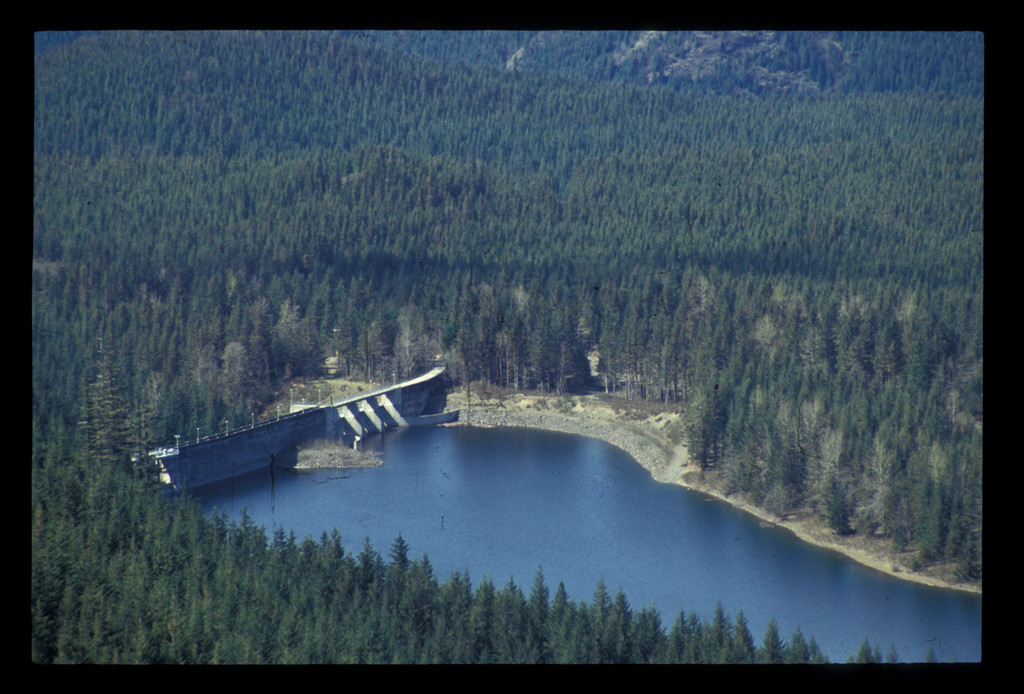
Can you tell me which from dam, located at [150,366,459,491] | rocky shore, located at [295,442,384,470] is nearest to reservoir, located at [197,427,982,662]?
rocky shore, located at [295,442,384,470]

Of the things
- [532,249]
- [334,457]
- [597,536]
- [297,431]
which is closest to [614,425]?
[597,536]

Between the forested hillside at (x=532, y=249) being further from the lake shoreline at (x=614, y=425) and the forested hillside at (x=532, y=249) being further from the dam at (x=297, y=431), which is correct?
the dam at (x=297, y=431)

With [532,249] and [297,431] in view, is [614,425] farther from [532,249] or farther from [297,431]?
[532,249]

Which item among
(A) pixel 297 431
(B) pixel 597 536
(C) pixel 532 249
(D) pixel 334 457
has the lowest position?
(B) pixel 597 536

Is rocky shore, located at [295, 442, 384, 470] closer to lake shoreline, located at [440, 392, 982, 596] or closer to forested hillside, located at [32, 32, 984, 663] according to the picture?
forested hillside, located at [32, 32, 984, 663]

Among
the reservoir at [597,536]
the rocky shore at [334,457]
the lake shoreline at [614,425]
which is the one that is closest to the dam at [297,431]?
the rocky shore at [334,457]
